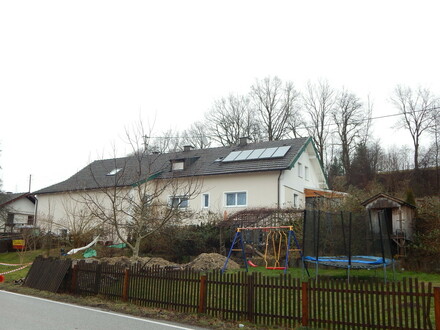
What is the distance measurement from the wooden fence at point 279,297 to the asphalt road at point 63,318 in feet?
3.51

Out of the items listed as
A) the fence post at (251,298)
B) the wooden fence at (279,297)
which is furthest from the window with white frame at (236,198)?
the fence post at (251,298)

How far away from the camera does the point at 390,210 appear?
17.1 m

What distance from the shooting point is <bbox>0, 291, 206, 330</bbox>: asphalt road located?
8.49m

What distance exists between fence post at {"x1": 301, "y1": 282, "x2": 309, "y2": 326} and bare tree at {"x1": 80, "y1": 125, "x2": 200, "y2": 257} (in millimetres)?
7156

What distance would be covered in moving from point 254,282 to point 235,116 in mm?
37514

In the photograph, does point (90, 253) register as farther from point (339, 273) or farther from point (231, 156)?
point (339, 273)

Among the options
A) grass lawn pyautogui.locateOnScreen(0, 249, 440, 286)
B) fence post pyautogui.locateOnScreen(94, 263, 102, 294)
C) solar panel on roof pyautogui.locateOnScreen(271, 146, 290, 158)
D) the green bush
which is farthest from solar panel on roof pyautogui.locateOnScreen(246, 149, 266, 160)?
fence post pyautogui.locateOnScreen(94, 263, 102, 294)

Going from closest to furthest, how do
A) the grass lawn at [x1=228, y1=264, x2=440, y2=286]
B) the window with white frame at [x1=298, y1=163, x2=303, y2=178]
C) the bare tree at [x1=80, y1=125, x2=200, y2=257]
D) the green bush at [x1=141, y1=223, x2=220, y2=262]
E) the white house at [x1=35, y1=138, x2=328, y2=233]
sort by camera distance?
the grass lawn at [x1=228, y1=264, x2=440, y2=286], the bare tree at [x1=80, y1=125, x2=200, y2=257], the green bush at [x1=141, y1=223, x2=220, y2=262], the white house at [x1=35, y1=138, x2=328, y2=233], the window with white frame at [x1=298, y1=163, x2=303, y2=178]

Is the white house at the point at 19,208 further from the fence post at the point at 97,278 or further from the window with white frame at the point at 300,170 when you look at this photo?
the fence post at the point at 97,278

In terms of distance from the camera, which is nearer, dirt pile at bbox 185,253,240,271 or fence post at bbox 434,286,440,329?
fence post at bbox 434,286,440,329

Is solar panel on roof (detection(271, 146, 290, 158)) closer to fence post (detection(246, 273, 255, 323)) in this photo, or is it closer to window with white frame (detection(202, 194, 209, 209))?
window with white frame (detection(202, 194, 209, 209))

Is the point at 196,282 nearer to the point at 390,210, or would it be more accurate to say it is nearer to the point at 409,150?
the point at 390,210

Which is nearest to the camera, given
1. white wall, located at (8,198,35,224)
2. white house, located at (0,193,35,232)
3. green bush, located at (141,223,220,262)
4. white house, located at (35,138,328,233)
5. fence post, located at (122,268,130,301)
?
fence post, located at (122,268,130,301)

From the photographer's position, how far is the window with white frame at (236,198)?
2808 centimetres
